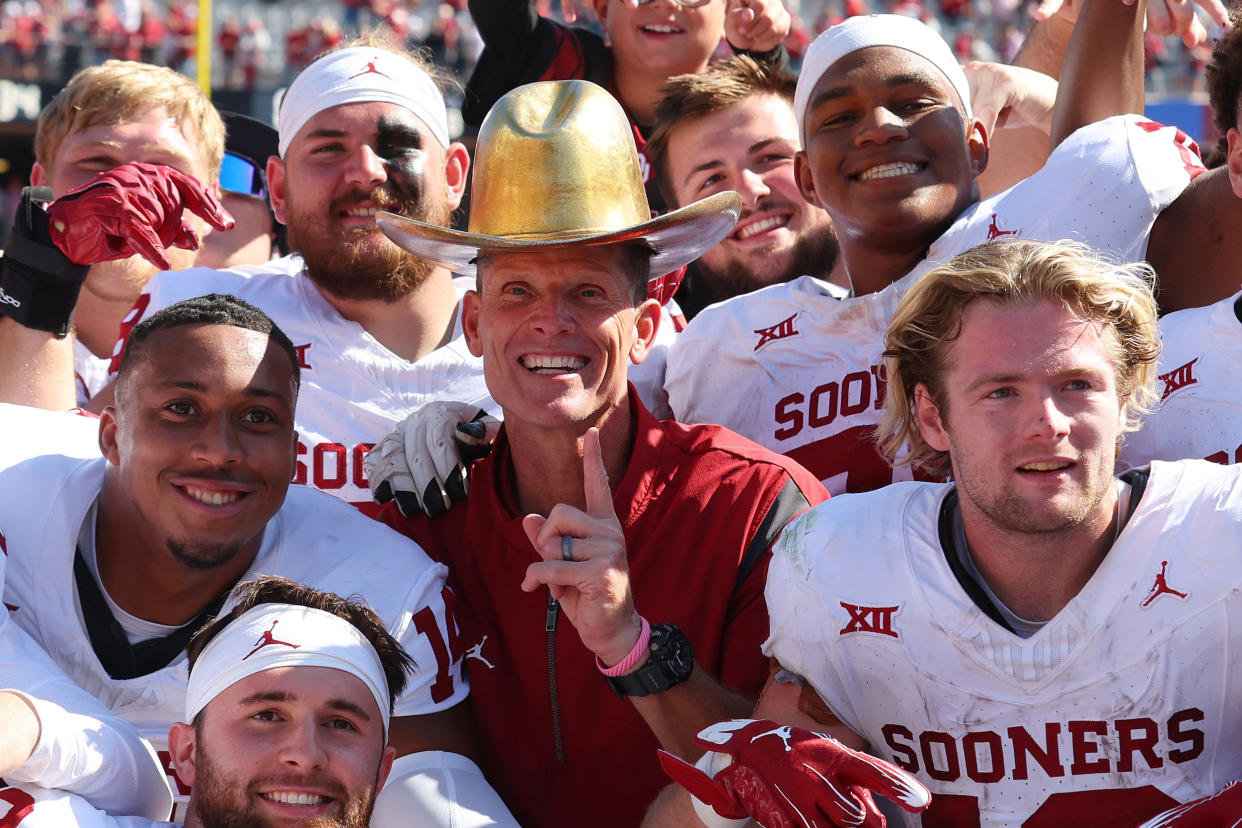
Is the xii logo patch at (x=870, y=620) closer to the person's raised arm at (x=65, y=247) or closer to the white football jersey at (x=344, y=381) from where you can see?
the white football jersey at (x=344, y=381)

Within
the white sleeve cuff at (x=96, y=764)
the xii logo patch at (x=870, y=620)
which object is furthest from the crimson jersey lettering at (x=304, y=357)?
the xii logo patch at (x=870, y=620)

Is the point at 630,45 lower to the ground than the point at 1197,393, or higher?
higher

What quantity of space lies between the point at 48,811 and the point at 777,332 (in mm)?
2066

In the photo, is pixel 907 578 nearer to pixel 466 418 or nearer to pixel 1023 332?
pixel 1023 332

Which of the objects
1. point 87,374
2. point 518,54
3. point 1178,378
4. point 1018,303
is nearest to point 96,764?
point 1018,303

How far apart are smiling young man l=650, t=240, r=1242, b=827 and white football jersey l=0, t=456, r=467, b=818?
31.7 inches

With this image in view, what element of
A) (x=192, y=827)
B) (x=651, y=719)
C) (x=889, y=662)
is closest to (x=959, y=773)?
(x=889, y=662)

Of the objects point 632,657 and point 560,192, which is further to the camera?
point 560,192

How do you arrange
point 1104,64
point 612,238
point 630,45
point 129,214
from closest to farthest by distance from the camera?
point 612,238 → point 129,214 → point 1104,64 → point 630,45

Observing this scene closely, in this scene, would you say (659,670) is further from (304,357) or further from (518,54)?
(518,54)

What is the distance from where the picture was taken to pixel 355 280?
410 centimetres

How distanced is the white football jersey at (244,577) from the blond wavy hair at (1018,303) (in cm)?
110

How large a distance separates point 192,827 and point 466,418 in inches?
45.9

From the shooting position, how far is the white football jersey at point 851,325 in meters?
3.37
